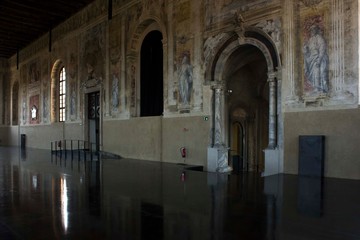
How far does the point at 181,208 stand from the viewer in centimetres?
557

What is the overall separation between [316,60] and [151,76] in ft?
29.2

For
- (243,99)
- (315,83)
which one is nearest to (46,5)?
(243,99)

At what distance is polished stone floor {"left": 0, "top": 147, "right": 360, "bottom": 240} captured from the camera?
4.25 metres

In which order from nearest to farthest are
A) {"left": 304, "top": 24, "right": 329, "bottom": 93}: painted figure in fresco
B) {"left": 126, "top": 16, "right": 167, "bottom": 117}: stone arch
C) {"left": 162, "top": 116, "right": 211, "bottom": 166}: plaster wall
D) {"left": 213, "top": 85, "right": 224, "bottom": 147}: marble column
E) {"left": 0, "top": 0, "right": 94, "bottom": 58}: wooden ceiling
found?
{"left": 304, "top": 24, "right": 329, "bottom": 93}: painted figure in fresco
{"left": 213, "top": 85, "right": 224, "bottom": 147}: marble column
{"left": 162, "top": 116, "right": 211, "bottom": 166}: plaster wall
{"left": 126, "top": 16, "right": 167, "bottom": 117}: stone arch
{"left": 0, "top": 0, "right": 94, "bottom": 58}: wooden ceiling

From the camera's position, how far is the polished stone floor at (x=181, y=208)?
14.0 ft

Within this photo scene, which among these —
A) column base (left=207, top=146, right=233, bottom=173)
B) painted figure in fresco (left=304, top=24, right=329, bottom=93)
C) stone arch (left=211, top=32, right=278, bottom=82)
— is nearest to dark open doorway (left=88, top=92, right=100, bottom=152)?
column base (left=207, top=146, right=233, bottom=173)

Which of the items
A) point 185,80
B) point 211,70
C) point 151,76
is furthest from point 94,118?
point 211,70

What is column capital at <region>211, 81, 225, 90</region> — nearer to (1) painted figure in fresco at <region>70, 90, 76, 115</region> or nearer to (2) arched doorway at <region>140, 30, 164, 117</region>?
(2) arched doorway at <region>140, 30, 164, 117</region>

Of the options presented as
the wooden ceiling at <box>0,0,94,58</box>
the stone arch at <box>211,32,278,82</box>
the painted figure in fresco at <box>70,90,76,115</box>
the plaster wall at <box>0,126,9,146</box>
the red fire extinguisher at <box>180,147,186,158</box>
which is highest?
the wooden ceiling at <box>0,0,94,58</box>

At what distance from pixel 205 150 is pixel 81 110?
11073 mm

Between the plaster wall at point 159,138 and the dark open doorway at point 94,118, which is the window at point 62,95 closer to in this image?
the dark open doorway at point 94,118

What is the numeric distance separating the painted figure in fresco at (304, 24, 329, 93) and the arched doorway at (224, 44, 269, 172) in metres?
4.95

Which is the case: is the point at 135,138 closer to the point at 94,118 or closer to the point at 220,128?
the point at 220,128

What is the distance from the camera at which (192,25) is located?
42.5ft
